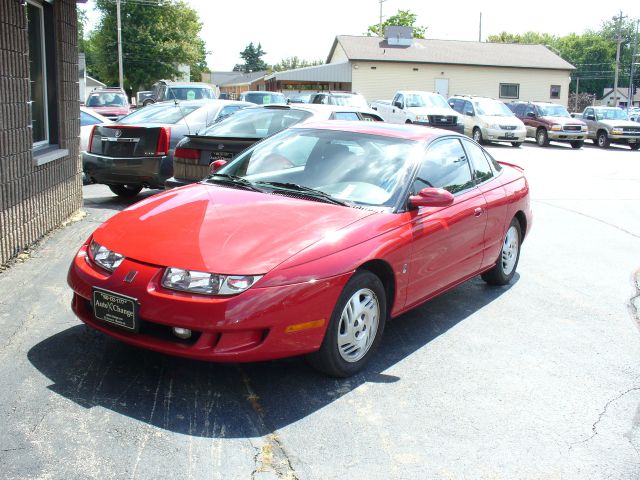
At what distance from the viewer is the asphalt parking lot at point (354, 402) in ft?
10.9

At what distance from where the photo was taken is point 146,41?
59.0m

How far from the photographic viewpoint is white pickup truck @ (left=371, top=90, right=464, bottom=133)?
25484 mm

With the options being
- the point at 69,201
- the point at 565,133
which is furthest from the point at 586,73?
the point at 69,201

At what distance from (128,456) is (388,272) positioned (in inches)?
79.2

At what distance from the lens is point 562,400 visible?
4.18 metres

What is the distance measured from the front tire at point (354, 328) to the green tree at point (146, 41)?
58412 millimetres

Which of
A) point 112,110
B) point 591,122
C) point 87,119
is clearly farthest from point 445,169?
point 591,122

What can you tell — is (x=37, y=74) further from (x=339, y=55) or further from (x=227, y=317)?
(x=339, y=55)

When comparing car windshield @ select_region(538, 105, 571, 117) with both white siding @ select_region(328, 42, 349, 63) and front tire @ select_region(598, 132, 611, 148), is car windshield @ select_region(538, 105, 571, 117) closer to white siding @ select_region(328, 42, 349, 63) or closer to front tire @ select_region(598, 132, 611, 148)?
front tire @ select_region(598, 132, 611, 148)

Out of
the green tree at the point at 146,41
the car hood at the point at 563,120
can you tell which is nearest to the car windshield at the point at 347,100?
the car hood at the point at 563,120

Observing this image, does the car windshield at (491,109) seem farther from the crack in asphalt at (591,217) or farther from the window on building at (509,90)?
the window on building at (509,90)

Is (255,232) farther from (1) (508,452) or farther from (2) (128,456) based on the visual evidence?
(1) (508,452)

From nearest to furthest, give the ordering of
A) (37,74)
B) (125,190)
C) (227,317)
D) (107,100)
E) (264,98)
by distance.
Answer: (227,317) < (37,74) < (125,190) < (264,98) < (107,100)

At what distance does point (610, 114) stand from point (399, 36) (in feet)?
72.8
